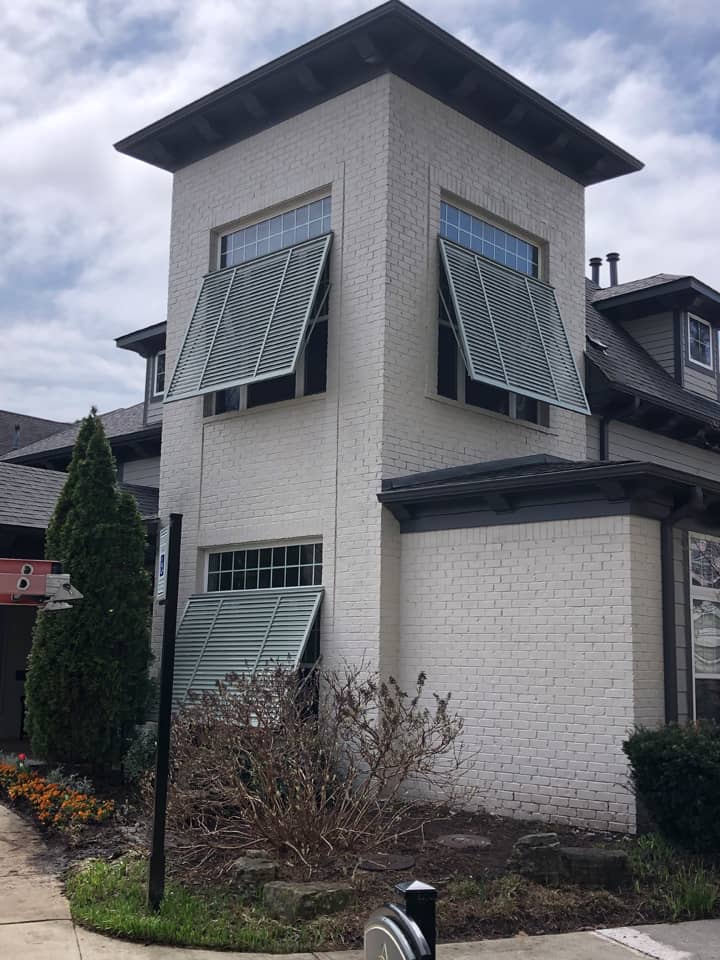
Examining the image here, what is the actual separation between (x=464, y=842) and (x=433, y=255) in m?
7.10

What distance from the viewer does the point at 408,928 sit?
13.1 feet

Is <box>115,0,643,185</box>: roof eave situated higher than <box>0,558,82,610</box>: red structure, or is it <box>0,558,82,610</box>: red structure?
<box>115,0,643,185</box>: roof eave

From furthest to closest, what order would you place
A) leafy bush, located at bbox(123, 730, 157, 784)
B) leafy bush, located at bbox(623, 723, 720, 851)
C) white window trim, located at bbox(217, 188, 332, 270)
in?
white window trim, located at bbox(217, 188, 332, 270) → leafy bush, located at bbox(123, 730, 157, 784) → leafy bush, located at bbox(623, 723, 720, 851)

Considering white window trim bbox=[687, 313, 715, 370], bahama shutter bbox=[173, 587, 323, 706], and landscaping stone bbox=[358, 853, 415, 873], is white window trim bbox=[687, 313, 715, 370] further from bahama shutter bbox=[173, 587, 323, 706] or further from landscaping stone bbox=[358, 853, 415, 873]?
landscaping stone bbox=[358, 853, 415, 873]

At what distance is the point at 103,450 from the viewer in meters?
12.6

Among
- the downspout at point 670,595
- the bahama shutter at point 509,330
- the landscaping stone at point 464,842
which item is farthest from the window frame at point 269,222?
the landscaping stone at point 464,842

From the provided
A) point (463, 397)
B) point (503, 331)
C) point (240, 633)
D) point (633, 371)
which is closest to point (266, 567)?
point (240, 633)

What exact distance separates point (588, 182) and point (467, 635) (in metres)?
7.82

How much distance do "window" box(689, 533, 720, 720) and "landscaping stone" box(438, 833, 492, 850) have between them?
8.83 ft

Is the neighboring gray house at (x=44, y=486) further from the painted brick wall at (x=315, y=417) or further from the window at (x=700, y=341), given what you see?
the window at (x=700, y=341)

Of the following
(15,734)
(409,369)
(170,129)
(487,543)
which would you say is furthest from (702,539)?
(15,734)

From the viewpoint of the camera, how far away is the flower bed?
9.55 metres

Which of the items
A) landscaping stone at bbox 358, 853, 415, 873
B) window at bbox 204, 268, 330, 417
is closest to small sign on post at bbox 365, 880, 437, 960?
landscaping stone at bbox 358, 853, 415, 873

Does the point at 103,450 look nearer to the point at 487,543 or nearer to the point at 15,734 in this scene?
the point at 487,543
